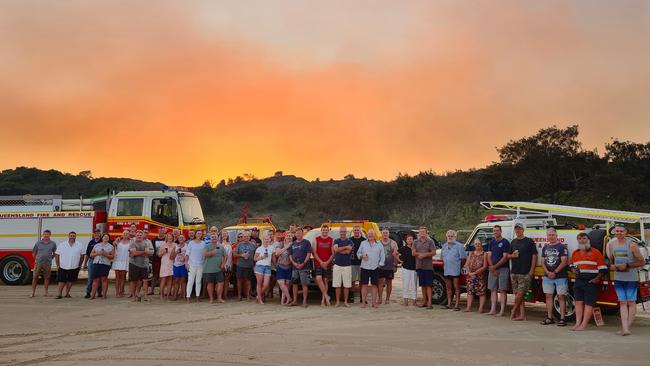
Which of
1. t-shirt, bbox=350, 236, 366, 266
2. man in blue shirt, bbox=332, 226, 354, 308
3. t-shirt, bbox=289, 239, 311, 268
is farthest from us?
t-shirt, bbox=350, 236, 366, 266

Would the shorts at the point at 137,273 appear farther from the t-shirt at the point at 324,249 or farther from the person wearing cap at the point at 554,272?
the person wearing cap at the point at 554,272

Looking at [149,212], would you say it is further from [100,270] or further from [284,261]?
[284,261]

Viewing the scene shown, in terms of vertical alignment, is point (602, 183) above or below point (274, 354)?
above

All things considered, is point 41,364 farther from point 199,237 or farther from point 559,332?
Result: point 559,332

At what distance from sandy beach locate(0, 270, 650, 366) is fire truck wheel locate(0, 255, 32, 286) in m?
5.83

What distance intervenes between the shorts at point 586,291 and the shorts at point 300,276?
19.0 ft

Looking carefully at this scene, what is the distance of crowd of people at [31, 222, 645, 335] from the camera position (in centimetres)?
1077

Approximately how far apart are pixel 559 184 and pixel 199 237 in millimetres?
34498

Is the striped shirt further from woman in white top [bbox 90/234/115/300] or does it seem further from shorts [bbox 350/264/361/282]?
woman in white top [bbox 90/234/115/300]

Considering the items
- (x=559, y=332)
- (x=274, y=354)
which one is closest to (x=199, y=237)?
(x=274, y=354)

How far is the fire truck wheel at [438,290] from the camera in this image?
13398 mm

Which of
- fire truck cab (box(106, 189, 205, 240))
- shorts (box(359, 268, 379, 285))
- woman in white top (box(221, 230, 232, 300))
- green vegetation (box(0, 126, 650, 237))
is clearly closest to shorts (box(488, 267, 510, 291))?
shorts (box(359, 268, 379, 285))

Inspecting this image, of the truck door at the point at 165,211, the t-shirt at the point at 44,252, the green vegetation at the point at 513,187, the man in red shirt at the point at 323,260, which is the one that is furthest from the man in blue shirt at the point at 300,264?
the green vegetation at the point at 513,187

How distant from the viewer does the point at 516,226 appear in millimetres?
11383
